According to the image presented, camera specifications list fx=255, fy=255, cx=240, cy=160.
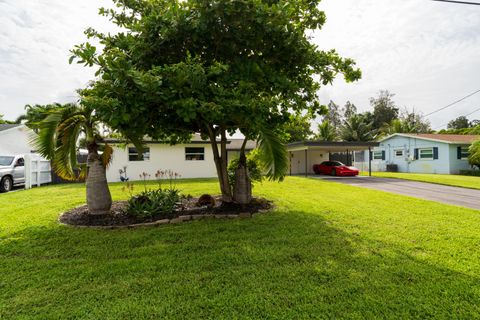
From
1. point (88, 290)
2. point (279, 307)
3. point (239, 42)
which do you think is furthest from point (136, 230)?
point (239, 42)

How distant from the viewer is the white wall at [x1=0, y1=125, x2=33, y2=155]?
797 inches

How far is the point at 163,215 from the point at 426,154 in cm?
2375

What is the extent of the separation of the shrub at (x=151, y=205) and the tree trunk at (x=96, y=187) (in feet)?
1.87

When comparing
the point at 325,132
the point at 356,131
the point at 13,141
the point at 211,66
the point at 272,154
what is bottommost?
the point at 272,154

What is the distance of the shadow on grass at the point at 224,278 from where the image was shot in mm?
2545

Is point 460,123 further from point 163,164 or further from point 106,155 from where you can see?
point 106,155

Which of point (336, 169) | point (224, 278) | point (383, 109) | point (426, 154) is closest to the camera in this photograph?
point (224, 278)

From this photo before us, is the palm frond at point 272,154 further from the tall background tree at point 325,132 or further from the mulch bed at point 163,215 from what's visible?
the tall background tree at point 325,132

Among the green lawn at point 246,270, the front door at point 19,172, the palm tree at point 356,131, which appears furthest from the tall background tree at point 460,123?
the front door at point 19,172

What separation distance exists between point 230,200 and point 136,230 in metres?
2.57

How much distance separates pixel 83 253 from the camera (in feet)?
13.0

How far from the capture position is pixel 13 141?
2102cm

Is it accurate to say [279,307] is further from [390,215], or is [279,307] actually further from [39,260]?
[390,215]

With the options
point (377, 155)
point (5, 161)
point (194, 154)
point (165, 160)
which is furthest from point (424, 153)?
point (5, 161)
